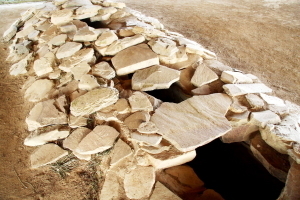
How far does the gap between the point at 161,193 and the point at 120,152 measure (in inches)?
20.1

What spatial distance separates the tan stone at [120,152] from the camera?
2018mm

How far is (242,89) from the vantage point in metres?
2.46

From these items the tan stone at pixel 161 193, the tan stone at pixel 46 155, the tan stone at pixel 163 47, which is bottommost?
the tan stone at pixel 161 193

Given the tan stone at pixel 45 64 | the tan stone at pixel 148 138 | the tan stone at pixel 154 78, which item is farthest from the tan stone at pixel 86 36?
the tan stone at pixel 148 138

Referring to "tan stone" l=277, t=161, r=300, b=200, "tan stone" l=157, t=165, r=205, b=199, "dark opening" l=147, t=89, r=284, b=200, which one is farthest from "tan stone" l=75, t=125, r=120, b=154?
"tan stone" l=277, t=161, r=300, b=200

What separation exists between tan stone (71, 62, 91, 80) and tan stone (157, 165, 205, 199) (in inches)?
57.4

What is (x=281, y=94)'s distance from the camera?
3037 mm

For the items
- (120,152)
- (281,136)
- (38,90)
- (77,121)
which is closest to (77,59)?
(38,90)

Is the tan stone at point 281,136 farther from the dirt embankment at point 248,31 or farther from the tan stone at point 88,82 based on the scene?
the tan stone at point 88,82

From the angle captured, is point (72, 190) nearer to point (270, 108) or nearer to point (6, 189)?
point (6, 189)

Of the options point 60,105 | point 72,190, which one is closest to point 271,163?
point 72,190

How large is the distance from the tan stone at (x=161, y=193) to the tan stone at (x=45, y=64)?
6.78ft

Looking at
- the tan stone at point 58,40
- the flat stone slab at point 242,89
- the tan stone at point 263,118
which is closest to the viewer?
the tan stone at point 263,118

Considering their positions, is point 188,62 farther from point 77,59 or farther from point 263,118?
point 77,59
